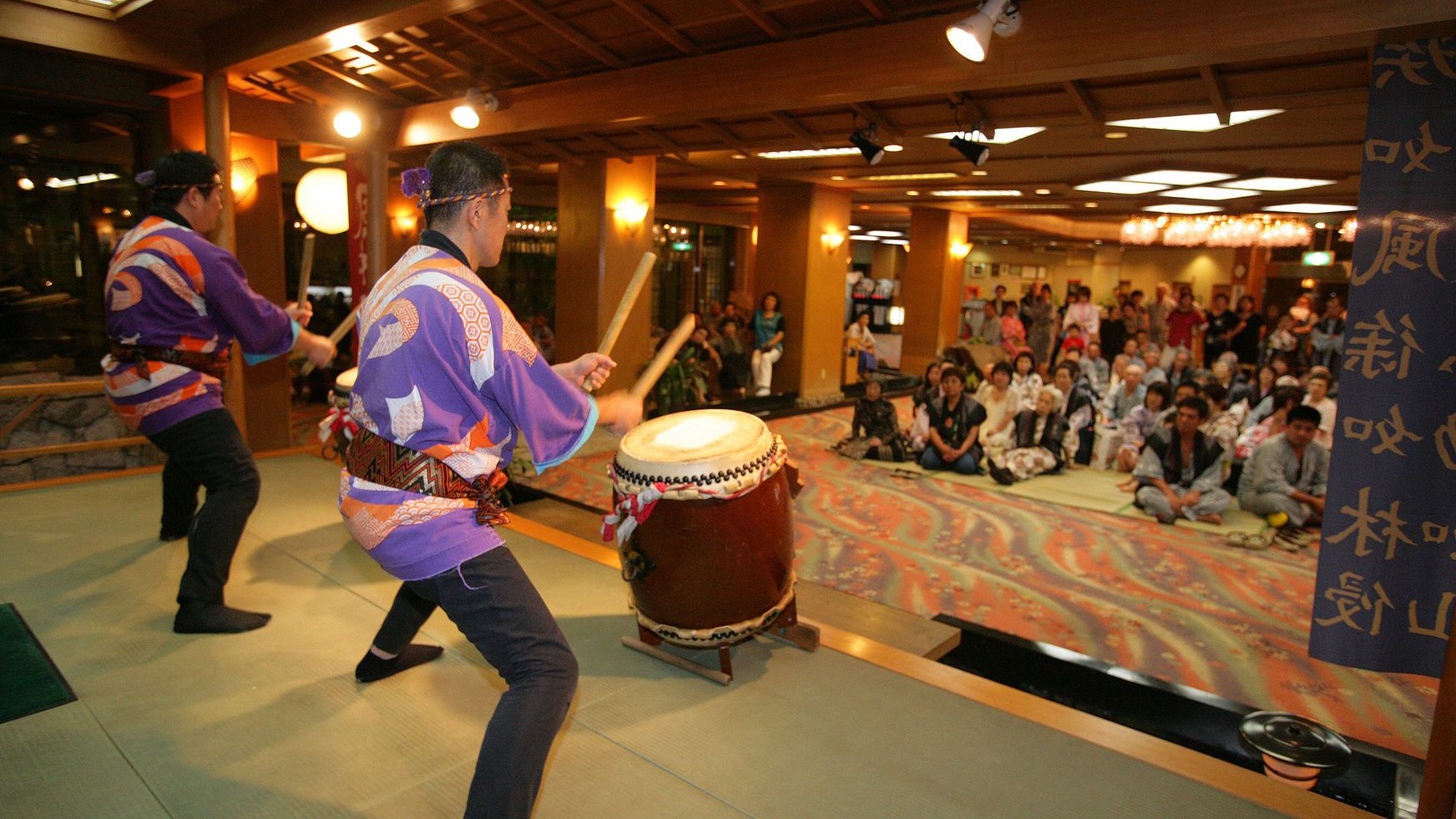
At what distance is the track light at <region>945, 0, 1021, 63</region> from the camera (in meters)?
2.88

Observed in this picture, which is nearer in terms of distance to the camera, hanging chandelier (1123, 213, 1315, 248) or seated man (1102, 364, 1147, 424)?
seated man (1102, 364, 1147, 424)

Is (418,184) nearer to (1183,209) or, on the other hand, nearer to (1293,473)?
(1293,473)

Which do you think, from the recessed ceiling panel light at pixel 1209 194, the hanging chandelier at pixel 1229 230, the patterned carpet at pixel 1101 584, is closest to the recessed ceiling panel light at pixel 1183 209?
Answer: the hanging chandelier at pixel 1229 230

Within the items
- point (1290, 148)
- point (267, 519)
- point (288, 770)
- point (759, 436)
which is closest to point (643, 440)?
point (759, 436)

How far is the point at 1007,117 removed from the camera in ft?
13.4

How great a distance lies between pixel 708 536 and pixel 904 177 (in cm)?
714

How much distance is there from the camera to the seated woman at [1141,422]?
6.34 metres

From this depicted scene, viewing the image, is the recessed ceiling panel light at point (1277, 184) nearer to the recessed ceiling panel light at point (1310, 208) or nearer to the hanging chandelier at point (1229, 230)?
the recessed ceiling panel light at point (1310, 208)

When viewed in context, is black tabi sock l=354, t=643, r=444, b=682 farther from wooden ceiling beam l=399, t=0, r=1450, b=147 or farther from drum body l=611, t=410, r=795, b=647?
wooden ceiling beam l=399, t=0, r=1450, b=147

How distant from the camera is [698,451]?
2.30 meters

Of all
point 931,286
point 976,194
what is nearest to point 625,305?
point 976,194

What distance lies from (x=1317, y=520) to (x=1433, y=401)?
3473mm

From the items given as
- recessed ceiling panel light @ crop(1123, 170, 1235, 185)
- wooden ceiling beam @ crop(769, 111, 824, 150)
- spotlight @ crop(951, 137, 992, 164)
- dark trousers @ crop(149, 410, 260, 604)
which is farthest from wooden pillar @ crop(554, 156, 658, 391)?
recessed ceiling panel light @ crop(1123, 170, 1235, 185)

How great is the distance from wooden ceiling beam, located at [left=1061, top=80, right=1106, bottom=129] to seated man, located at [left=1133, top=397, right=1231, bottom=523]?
2.51m
